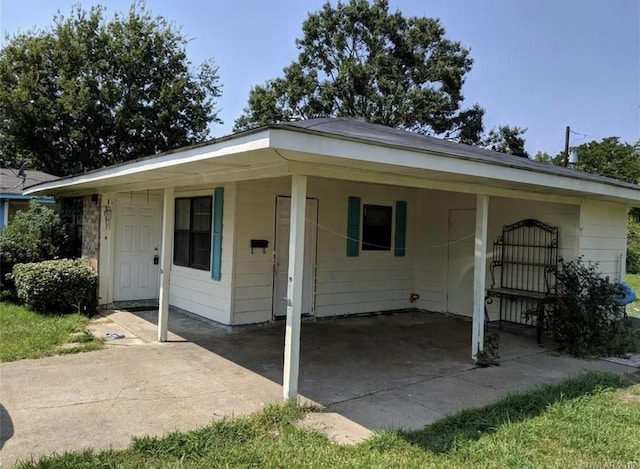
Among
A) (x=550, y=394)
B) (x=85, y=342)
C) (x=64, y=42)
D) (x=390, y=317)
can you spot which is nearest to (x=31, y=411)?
(x=85, y=342)

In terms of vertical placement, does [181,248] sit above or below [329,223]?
below

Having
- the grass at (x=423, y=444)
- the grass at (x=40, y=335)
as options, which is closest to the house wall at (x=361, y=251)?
the grass at (x=40, y=335)

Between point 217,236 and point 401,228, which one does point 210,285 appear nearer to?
point 217,236

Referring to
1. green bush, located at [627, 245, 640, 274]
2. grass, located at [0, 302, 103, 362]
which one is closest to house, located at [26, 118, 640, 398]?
grass, located at [0, 302, 103, 362]

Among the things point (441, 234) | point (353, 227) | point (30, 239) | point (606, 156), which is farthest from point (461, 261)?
point (606, 156)

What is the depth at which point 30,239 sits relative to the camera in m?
8.84

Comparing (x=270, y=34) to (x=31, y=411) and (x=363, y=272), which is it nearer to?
(x=363, y=272)

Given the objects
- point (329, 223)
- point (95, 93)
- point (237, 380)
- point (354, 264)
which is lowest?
point (237, 380)

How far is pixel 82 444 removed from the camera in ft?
10.4

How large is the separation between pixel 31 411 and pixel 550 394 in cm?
444

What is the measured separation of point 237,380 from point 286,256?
2.95 metres

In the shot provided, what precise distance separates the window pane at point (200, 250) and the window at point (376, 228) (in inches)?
105

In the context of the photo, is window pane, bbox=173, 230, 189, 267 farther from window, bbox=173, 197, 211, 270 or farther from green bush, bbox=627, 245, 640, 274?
green bush, bbox=627, 245, 640, 274

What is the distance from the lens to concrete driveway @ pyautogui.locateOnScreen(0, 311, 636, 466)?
354 cm
